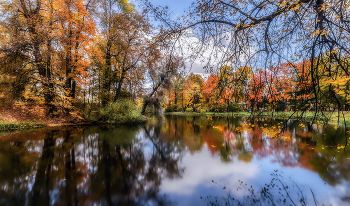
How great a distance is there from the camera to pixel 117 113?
1591 centimetres

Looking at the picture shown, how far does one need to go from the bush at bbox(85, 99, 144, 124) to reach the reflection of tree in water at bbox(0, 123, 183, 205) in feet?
23.0

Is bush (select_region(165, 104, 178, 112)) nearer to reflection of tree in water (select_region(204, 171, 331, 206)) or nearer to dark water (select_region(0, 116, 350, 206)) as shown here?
dark water (select_region(0, 116, 350, 206))

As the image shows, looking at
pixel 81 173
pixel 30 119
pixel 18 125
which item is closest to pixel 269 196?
pixel 81 173

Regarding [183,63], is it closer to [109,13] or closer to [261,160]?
[261,160]

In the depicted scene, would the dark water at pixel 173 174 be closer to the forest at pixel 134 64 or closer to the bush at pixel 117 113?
the forest at pixel 134 64

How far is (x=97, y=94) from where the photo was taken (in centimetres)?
1612

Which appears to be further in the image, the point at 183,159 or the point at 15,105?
the point at 15,105

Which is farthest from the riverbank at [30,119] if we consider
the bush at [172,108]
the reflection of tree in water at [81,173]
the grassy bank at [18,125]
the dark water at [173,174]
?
the bush at [172,108]

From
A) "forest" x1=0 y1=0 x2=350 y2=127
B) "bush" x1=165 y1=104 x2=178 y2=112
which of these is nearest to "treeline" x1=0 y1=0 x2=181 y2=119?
"forest" x1=0 y1=0 x2=350 y2=127

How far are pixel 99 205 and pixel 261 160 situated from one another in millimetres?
6641

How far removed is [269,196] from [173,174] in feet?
10.3

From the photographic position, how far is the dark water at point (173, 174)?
3.96m

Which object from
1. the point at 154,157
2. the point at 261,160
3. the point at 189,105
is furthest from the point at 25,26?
the point at 189,105

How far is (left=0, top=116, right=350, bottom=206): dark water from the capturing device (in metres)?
3.96
